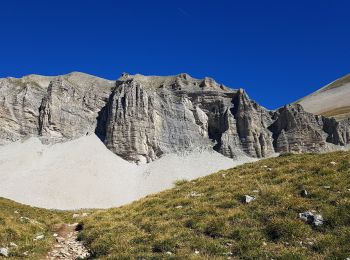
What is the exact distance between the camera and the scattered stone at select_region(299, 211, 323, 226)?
1666cm

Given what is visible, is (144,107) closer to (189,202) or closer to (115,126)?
(115,126)

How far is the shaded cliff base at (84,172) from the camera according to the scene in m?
123

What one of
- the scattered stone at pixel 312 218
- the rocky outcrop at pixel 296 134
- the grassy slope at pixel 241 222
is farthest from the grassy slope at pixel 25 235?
the rocky outcrop at pixel 296 134

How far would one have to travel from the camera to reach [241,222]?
1806 centimetres

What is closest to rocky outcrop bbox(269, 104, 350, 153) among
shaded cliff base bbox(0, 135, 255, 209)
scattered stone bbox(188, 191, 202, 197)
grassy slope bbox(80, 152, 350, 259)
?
shaded cliff base bbox(0, 135, 255, 209)

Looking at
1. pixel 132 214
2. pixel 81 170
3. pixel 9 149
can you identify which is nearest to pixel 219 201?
pixel 132 214

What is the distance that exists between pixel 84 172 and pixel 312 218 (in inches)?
5054

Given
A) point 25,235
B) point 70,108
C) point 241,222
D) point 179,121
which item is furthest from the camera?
point 179,121

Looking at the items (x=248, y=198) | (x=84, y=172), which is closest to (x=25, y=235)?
(x=248, y=198)

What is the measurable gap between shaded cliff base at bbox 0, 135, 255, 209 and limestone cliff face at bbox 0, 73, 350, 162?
21.1 feet

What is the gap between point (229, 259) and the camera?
14688mm

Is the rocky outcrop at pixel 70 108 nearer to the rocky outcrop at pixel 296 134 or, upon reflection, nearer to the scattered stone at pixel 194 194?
the rocky outcrop at pixel 296 134

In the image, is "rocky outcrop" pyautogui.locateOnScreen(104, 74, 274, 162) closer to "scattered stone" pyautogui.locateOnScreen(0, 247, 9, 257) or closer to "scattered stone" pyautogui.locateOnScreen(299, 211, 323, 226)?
"scattered stone" pyautogui.locateOnScreen(0, 247, 9, 257)

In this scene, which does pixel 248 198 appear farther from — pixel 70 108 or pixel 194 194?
pixel 70 108
